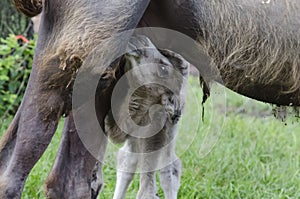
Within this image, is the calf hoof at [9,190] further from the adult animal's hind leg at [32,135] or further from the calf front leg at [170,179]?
the calf front leg at [170,179]

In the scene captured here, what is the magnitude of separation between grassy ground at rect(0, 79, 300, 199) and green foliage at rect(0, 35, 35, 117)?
0.40 m

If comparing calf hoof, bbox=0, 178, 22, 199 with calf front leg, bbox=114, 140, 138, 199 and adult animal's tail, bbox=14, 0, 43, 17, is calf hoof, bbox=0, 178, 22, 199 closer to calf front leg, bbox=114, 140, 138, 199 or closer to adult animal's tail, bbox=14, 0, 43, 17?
adult animal's tail, bbox=14, 0, 43, 17

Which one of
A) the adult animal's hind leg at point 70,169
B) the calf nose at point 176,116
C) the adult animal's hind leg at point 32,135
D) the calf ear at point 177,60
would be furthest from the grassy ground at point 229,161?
the adult animal's hind leg at point 32,135

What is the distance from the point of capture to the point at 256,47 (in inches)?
136

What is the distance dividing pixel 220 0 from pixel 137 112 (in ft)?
A: 4.01

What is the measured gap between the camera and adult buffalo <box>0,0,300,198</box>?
3.10 m

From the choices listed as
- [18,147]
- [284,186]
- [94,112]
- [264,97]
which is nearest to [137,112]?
[94,112]

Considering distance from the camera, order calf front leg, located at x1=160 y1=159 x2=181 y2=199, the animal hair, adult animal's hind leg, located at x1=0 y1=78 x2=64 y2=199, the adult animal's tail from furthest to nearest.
Result: 1. calf front leg, located at x1=160 y1=159 x2=181 y2=199
2. the adult animal's tail
3. the animal hair
4. adult animal's hind leg, located at x1=0 y1=78 x2=64 y2=199

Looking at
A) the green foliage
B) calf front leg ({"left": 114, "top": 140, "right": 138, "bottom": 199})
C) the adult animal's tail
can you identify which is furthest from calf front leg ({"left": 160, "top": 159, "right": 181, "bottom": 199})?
the green foliage

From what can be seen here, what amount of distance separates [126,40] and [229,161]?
10.0 ft

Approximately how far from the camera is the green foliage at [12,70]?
6578 mm

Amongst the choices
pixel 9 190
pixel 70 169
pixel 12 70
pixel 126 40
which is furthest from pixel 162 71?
pixel 12 70

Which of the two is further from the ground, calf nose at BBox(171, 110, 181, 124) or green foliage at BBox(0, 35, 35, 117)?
calf nose at BBox(171, 110, 181, 124)

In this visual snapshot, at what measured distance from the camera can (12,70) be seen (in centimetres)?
669
